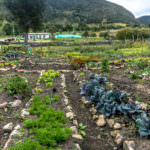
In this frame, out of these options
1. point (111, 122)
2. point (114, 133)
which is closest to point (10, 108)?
point (111, 122)

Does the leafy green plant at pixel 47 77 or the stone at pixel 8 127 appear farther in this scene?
the leafy green plant at pixel 47 77

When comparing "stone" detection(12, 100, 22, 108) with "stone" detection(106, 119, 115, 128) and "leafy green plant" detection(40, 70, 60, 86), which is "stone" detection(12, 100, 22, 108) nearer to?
"leafy green plant" detection(40, 70, 60, 86)

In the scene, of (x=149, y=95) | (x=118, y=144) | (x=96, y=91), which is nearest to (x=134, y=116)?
(x=118, y=144)

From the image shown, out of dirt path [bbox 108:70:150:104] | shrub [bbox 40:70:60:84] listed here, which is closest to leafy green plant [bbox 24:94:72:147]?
shrub [bbox 40:70:60:84]

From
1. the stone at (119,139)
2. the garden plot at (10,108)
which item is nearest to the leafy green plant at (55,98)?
the garden plot at (10,108)

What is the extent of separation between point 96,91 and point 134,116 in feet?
4.64

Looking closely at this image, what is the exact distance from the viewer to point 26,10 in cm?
2638

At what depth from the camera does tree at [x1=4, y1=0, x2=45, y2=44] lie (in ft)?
85.0

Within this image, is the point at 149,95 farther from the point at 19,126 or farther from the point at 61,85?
the point at 19,126

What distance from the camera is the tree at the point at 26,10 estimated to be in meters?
25.9

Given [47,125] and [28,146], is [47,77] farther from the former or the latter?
[28,146]

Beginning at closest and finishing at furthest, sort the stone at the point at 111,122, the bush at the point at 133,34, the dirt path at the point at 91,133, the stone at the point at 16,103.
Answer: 1. the dirt path at the point at 91,133
2. the stone at the point at 111,122
3. the stone at the point at 16,103
4. the bush at the point at 133,34

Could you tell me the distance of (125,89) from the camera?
5.63 m

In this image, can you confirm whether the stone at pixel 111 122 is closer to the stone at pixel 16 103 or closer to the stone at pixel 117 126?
the stone at pixel 117 126
